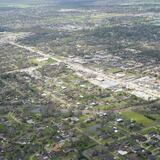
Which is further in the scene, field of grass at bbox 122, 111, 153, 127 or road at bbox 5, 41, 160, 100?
road at bbox 5, 41, 160, 100

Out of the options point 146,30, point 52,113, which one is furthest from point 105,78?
point 146,30

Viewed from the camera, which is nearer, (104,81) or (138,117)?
(138,117)

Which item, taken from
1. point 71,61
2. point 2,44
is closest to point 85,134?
→ point 71,61

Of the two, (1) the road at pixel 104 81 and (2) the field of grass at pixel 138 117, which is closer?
(2) the field of grass at pixel 138 117

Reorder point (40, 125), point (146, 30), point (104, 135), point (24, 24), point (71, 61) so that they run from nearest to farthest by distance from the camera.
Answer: point (104, 135) < point (40, 125) < point (71, 61) < point (146, 30) < point (24, 24)

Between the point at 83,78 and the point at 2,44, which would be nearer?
the point at 83,78

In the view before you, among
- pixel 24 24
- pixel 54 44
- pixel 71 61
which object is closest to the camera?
pixel 71 61

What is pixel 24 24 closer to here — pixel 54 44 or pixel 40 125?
pixel 54 44
